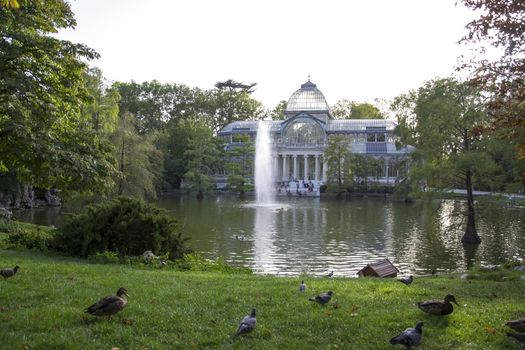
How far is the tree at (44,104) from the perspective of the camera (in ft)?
25.8

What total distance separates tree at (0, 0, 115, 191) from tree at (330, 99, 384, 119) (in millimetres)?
70056

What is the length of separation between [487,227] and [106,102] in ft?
71.6

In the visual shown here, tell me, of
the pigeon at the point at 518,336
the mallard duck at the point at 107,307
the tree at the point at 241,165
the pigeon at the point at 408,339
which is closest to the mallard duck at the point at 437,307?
the pigeon at the point at 518,336

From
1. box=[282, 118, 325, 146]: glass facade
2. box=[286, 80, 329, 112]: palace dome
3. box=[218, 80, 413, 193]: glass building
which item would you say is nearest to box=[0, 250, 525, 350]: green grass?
box=[218, 80, 413, 193]: glass building

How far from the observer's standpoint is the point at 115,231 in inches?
474

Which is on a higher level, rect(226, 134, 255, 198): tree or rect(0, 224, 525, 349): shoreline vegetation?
rect(226, 134, 255, 198): tree

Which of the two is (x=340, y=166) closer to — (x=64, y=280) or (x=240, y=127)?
(x=240, y=127)

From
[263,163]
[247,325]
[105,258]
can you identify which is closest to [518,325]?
[247,325]

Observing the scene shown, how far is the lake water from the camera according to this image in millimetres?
15867

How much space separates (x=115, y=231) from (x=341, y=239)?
11357 mm

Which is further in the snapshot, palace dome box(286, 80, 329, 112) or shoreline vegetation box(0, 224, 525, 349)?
palace dome box(286, 80, 329, 112)

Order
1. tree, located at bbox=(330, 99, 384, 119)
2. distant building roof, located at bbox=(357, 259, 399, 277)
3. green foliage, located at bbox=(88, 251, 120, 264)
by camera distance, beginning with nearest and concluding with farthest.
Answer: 1. green foliage, located at bbox=(88, 251, 120, 264)
2. distant building roof, located at bbox=(357, 259, 399, 277)
3. tree, located at bbox=(330, 99, 384, 119)

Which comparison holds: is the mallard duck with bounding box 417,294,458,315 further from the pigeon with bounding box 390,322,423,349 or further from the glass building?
the glass building

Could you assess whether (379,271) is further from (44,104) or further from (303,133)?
(303,133)
